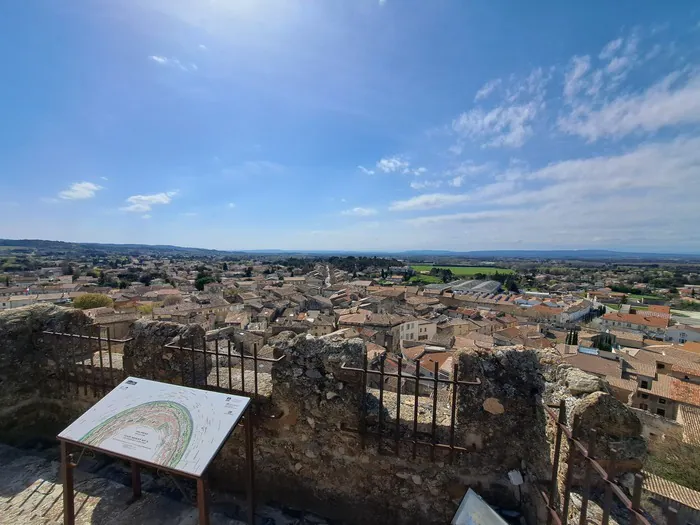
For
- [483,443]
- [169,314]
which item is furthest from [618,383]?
[169,314]

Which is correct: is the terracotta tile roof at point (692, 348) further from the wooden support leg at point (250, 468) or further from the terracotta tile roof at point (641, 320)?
the wooden support leg at point (250, 468)

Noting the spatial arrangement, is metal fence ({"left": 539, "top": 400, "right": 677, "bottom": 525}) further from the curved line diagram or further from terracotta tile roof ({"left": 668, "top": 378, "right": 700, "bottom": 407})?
terracotta tile roof ({"left": 668, "top": 378, "right": 700, "bottom": 407})

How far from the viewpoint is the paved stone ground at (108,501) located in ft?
13.2

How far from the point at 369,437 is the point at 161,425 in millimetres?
2380

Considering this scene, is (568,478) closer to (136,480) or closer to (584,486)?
(584,486)

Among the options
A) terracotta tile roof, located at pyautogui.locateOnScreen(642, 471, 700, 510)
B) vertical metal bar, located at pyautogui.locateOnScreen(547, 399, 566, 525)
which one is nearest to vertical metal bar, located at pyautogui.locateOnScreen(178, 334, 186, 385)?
vertical metal bar, located at pyautogui.locateOnScreen(547, 399, 566, 525)

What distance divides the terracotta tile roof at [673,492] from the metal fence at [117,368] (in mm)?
10762

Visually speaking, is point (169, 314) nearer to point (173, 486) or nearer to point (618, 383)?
point (173, 486)

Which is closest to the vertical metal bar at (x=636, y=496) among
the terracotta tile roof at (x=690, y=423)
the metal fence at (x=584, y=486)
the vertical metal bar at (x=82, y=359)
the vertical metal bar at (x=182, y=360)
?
the metal fence at (x=584, y=486)

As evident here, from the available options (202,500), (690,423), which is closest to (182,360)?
(202,500)

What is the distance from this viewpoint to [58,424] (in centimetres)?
573

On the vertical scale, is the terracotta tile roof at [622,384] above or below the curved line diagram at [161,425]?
Result: below

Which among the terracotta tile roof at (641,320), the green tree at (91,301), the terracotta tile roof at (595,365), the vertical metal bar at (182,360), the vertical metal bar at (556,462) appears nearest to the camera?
the vertical metal bar at (556,462)

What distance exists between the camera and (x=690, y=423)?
51.7 ft
